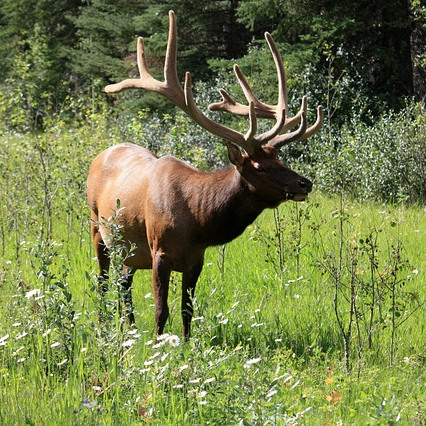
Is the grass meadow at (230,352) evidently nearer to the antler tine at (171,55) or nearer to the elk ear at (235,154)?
the elk ear at (235,154)

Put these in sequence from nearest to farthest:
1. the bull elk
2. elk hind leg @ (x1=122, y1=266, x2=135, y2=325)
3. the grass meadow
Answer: the grass meadow < elk hind leg @ (x1=122, y1=266, x2=135, y2=325) < the bull elk

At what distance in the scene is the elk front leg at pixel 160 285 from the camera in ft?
18.4

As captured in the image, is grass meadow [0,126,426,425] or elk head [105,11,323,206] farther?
elk head [105,11,323,206]

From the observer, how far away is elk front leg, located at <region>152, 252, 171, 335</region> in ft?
18.4

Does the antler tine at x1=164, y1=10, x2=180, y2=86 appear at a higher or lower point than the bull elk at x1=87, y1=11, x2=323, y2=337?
higher

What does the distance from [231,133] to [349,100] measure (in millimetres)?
8649

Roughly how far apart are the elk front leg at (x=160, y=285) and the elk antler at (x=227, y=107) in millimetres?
983

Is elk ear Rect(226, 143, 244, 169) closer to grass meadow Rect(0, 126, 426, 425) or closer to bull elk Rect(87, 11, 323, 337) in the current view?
bull elk Rect(87, 11, 323, 337)

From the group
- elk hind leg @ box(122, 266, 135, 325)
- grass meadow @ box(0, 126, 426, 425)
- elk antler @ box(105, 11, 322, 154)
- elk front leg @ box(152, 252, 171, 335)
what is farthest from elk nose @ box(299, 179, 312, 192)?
elk hind leg @ box(122, 266, 135, 325)

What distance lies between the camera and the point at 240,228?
555cm

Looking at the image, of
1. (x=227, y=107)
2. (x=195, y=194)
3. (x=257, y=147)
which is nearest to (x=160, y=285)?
(x=195, y=194)

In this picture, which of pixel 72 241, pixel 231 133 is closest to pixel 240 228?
pixel 231 133

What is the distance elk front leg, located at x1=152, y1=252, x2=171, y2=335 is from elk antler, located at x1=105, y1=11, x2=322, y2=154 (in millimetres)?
983

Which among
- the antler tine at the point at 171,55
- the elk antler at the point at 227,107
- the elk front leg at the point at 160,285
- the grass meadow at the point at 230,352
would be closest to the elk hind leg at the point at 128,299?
the grass meadow at the point at 230,352
